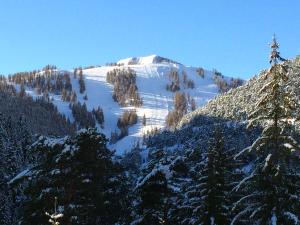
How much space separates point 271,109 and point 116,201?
28.0 feet

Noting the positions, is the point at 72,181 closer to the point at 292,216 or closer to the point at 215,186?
the point at 215,186

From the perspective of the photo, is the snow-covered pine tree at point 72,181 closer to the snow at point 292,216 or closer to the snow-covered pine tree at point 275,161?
the snow-covered pine tree at point 275,161

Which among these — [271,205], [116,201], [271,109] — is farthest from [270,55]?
[116,201]

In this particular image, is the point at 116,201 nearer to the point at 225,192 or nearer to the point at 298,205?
the point at 225,192

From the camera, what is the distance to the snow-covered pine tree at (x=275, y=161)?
2128 cm

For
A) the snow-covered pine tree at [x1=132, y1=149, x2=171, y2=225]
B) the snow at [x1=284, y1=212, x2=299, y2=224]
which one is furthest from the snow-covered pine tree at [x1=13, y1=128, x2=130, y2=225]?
the snow at [x1=284, y1=212, x2=299, y2=224]

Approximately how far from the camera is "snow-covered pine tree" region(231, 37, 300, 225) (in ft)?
69.8

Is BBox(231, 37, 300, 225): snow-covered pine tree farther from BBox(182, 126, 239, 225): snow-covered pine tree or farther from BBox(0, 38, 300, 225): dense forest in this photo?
BBox(182, 126, 239, 225): snow-covered pine tree

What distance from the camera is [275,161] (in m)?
21.7

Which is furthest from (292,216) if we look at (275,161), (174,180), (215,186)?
(174,180)

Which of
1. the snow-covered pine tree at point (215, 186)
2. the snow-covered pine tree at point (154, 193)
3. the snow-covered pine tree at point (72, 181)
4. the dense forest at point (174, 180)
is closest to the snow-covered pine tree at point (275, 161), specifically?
the dense forest at point (174, 180)

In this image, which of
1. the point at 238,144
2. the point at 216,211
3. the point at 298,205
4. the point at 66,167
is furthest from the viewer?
the point at 238,144

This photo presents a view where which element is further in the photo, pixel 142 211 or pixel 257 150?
pixel 142 211

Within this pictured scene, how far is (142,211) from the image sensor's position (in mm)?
30500
